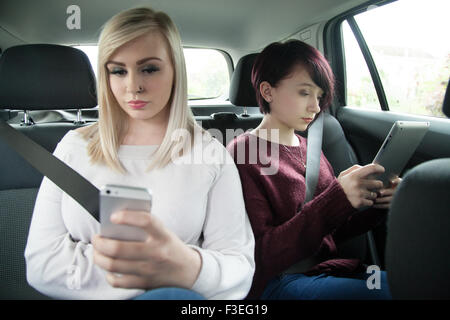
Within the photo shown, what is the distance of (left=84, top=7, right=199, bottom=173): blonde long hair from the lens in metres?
0.67

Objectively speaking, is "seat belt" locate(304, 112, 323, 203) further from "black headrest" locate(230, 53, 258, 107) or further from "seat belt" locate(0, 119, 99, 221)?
"seat belt" locate(0, 119, 99, 221)

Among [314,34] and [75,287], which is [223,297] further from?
[314,34]

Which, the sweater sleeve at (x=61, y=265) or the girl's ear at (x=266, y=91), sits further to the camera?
the girl's ear at (x=266, y=91)

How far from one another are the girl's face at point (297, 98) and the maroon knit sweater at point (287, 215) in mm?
84

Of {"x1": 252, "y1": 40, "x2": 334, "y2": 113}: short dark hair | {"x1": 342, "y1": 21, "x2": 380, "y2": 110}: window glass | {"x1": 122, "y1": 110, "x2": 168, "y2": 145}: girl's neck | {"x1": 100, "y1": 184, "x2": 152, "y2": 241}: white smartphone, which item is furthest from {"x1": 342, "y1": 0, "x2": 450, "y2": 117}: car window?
{"x1": 100, "y1": 184, "x2": 152, "y2": 241}: white smartphone

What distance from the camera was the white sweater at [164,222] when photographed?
64cm

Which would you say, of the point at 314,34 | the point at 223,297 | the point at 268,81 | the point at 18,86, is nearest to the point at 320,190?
the point at 268,81

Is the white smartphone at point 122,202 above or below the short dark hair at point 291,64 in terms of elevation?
below

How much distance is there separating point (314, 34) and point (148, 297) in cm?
113

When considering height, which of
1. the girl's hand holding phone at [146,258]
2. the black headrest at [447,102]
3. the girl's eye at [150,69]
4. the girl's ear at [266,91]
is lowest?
the girl's hand holding phone at [146,258]

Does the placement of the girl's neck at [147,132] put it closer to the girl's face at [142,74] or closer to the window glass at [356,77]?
the girl's face at [142,74]

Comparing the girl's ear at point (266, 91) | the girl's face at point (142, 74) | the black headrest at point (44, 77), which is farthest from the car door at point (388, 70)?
the black headrest at point (44, 77)

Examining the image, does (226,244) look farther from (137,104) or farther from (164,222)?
(137,104)

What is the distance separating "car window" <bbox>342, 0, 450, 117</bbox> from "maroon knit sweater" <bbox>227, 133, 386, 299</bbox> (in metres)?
0.46
